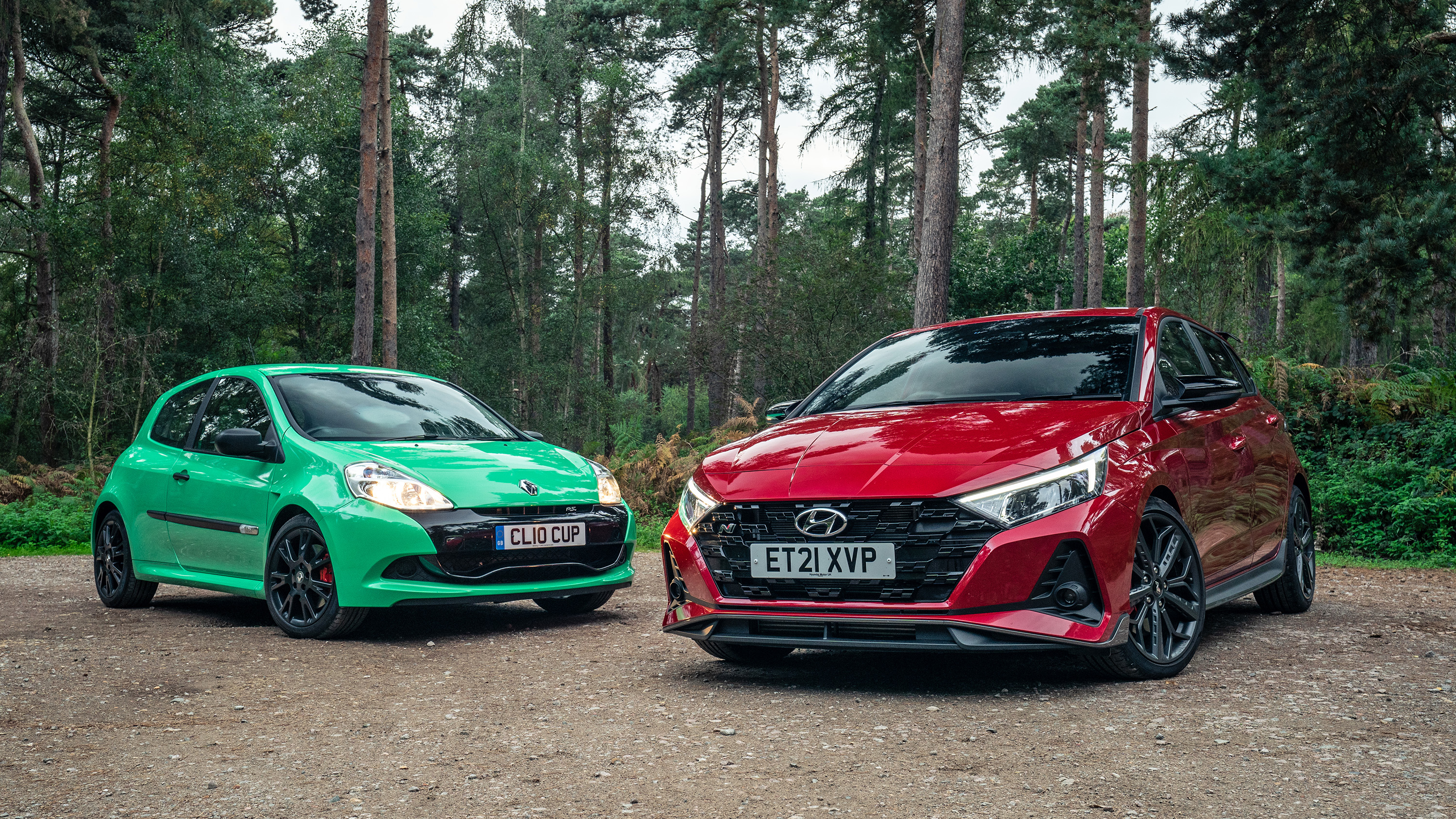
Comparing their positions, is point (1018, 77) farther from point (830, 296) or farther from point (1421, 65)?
point (1421, 65)

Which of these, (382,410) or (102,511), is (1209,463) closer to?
(382,410)

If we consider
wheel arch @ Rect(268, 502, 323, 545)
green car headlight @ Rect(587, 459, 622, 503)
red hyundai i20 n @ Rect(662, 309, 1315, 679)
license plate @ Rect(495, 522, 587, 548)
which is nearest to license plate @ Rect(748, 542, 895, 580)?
red hyundai i20 n @ Rect(662, 309, 1315, 679)

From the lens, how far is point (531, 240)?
40.9 meters

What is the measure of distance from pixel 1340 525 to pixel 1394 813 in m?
9.01

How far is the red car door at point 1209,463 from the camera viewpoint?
516 cm

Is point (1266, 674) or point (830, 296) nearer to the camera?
point (1266, 674)

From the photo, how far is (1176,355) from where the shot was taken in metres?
5.77

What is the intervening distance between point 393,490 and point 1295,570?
Result: 17.0ft

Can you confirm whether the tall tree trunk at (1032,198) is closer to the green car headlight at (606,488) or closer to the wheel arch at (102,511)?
the green car headlight at (606,488)

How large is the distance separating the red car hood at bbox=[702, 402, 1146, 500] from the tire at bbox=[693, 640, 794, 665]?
0.88 meters

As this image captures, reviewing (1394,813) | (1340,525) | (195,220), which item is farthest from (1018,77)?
(1394,813)

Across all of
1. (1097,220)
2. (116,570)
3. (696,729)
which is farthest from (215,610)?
(1097,220)

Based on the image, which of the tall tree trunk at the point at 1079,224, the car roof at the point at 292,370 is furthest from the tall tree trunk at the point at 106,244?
the tall tree trunk at the point at 1079,224

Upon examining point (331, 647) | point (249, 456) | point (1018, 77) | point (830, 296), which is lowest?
point (331, 647)
